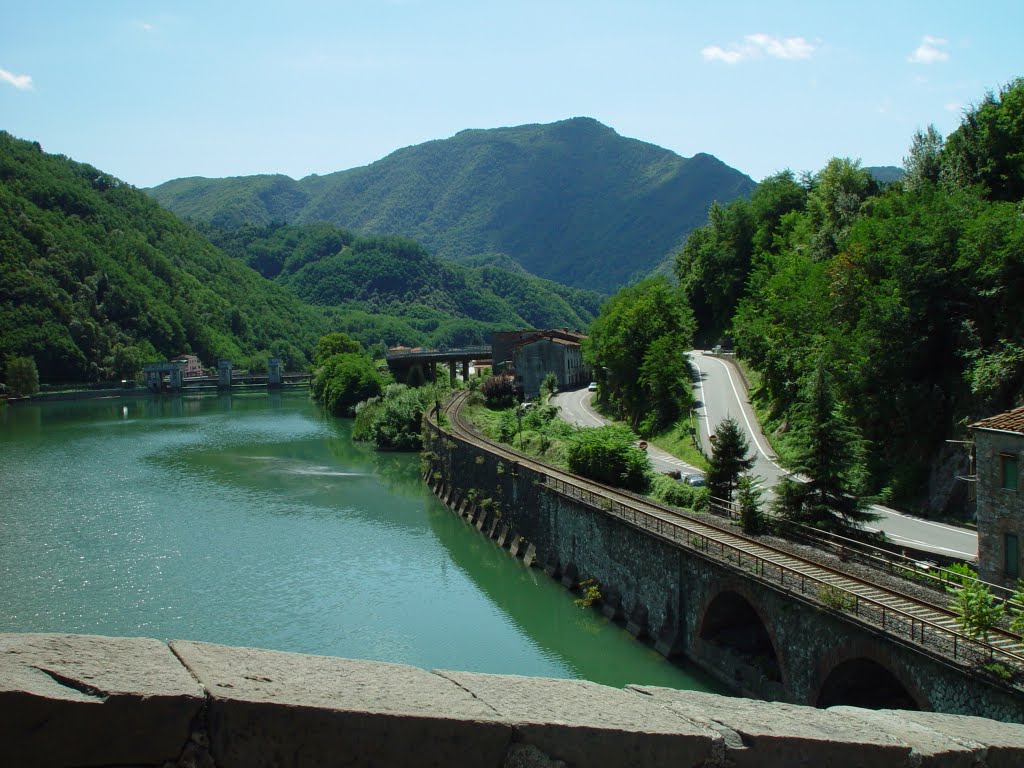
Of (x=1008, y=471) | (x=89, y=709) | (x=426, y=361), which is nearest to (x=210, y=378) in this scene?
(x=426, y=361)

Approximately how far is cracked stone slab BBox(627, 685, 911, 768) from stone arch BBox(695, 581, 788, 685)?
16229 mm

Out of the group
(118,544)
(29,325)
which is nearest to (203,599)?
(118,544)

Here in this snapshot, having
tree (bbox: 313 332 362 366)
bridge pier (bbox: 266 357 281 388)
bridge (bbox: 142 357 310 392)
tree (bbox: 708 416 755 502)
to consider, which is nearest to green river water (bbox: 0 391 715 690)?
tree (bbox: 708 416 755 502)

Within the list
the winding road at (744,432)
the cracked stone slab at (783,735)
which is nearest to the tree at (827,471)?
the winding road at (744,432)

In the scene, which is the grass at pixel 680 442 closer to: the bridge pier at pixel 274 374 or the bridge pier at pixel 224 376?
the bridge pier at pixel 274 374

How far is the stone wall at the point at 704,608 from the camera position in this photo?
14424mm

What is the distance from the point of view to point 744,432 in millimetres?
43125

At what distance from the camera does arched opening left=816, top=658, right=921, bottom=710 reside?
1692 centimetres

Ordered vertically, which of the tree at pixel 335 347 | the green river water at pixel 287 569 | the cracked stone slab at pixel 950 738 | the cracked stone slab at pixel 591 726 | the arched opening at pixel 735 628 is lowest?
A: the green river water at pixel 287 569

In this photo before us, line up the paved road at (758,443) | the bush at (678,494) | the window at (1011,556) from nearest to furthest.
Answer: the window at (1011,556)
the paved road at (758,443)
the bush at (678,494)

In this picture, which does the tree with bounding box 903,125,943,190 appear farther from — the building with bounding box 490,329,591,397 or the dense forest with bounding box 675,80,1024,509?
the building with bounding box 490,329,591,397

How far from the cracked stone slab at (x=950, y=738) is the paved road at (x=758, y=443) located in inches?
756

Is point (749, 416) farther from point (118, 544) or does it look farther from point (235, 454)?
point (235, 454)

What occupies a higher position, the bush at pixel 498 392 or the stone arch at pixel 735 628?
the bush at pixel 498 392
